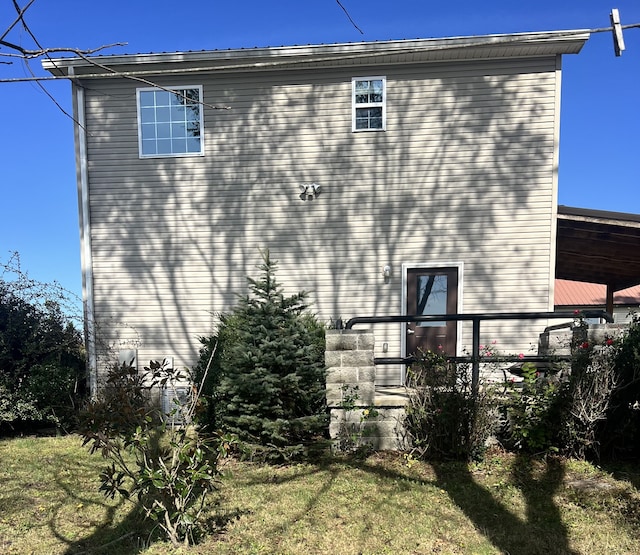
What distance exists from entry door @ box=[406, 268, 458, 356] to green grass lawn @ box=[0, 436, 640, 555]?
3174 millimetres

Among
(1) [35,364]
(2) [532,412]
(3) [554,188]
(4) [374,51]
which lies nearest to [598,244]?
(3) [554,188]

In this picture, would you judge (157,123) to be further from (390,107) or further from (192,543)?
(192,543)


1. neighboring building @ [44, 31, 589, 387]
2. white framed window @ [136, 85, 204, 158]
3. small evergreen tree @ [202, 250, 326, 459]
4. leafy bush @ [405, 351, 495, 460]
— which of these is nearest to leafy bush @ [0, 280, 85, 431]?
neighboring building @ [44, 31, 589, 387]

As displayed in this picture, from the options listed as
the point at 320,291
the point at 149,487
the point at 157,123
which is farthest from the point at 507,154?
the point at 149,487

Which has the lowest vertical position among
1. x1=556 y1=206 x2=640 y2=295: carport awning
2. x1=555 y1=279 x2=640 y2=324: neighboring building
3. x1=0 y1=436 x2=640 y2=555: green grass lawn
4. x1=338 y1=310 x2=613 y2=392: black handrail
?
x1=555 y1=279 x2=640 y2=324: neighboring building

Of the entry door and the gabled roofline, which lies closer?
the gabled roofline

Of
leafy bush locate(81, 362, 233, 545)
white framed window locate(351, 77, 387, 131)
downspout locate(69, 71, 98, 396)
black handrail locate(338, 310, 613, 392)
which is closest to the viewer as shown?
leafy bush locate(81, 362, 233, 545)

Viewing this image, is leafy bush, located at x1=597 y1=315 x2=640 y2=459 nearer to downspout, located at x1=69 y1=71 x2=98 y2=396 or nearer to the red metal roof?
downspout, located at x1=69 y1=71 x2=98 y2=396

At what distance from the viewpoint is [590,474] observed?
A: 366cm

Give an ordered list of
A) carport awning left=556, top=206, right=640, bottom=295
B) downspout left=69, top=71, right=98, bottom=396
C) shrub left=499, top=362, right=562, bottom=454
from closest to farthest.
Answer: shrub left=499, top=362, right=562, bottom=454
carport awning left=556, top=206, right=640, bottom=295
downspout left=69, top=71, right=98, bottom=396

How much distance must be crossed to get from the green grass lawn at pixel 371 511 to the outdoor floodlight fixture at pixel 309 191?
4383mm

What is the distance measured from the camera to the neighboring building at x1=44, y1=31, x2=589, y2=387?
22.7 ft

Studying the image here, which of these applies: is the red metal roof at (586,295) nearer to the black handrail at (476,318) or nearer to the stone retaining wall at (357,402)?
the black handrail at (476,318)

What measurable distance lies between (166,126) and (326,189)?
3.03 m
